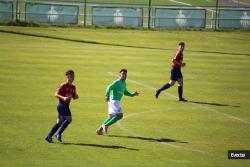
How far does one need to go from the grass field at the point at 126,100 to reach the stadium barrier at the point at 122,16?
7.80 feet

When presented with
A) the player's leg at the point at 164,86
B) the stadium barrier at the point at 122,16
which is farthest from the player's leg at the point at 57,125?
the stadium barrier at the point at 122,16

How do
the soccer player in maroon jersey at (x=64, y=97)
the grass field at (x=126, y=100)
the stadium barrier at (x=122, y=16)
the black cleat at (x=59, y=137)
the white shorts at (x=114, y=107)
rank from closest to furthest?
1. the grass field at (x=126, y=100)
2. the soccer player in maroon jersey at (x=64, y=97)
3. the black cleat at (x=59, y=137)
4. the white shorts at (x=114, y=107)
5. the stadium barrier at (x=122, y=16)

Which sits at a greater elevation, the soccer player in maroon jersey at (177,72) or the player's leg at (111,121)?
the soccer player in maroon jersey at (177,72)

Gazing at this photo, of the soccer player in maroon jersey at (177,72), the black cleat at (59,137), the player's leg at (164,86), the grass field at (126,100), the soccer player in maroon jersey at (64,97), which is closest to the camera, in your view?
the grass field at (126,100)

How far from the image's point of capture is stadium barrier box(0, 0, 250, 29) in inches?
1994

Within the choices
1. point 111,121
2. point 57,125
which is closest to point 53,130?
point 57,125

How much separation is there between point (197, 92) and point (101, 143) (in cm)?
1064

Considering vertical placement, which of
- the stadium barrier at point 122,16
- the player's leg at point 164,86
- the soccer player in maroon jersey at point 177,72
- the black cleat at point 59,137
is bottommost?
the black cleat at point 59,137

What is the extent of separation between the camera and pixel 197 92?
29.8 m

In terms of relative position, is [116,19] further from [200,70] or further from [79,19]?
[200,70]

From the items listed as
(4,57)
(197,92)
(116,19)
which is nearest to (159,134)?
(197,92)

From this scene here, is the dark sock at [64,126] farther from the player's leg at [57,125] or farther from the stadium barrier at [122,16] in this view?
the stadium barrier at [122,16]

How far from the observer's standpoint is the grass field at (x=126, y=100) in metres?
18.8

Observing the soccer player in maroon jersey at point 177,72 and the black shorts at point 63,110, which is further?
the soccer player in maroon jersey at point 177,72
